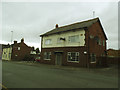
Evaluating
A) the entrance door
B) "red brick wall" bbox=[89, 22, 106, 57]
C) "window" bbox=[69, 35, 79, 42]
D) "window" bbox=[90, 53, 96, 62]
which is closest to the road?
"window" bbox=[90, 53, 96, 62]

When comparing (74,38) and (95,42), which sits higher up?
(74,38)

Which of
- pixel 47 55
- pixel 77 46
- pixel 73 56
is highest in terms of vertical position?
pixel 77 46

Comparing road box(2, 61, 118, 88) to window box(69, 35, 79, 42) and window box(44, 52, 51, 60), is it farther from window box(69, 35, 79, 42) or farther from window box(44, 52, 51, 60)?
window box(44, 52, 51, 60)

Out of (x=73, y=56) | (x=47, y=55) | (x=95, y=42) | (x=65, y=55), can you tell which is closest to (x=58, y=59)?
(x=65, y=55)

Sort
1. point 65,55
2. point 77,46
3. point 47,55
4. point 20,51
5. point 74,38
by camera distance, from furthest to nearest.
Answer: point 20,51, point 47,55, point 65,55, point 74,38, point 77,46

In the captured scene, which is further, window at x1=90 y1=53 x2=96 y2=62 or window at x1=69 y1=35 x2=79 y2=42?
window at x1=69 y1=35 x2=79 y2=42

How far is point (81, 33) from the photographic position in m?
18.6

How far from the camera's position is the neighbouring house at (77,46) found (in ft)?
58.1

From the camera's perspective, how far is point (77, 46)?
728 inches

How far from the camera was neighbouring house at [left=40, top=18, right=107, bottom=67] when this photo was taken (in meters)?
17.7

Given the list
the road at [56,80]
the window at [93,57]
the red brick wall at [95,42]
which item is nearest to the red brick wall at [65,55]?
the red brick wall at [95,42]

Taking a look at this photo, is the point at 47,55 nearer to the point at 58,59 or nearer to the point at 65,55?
the point at 58,59

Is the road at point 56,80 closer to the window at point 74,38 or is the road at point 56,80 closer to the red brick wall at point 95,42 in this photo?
the red brick wall at point 95,42

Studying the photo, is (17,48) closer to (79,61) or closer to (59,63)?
(59,63)
